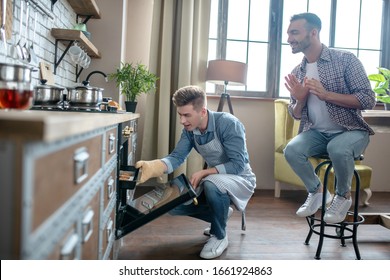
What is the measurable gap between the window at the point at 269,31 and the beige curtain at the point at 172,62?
0.31m

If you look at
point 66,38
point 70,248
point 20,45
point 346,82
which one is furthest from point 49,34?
point 70,248

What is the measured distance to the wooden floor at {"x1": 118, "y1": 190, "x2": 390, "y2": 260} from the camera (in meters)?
2.11

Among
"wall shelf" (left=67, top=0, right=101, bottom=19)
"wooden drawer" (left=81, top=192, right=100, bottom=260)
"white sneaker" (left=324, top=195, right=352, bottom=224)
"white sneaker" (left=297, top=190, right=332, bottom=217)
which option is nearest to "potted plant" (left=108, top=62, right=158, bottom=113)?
"wall shelf" (left=67, top=0, right=101, bottom=19)

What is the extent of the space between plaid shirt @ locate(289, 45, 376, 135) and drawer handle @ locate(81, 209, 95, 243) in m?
1.54

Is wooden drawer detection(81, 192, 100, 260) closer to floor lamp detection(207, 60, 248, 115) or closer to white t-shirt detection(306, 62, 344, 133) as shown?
white t-shirt detection(306, 62, 344, 133)

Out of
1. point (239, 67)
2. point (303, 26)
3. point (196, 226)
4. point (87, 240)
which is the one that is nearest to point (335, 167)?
point (303, 26)

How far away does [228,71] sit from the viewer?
11.4 feet

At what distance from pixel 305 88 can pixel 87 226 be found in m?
1.54

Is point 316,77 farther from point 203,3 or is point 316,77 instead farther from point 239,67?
point 203,3

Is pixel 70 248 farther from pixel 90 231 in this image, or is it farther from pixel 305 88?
pixel 305 88

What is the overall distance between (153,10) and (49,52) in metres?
1.59

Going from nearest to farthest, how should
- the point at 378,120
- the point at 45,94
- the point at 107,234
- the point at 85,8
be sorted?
1. the point at 107,234
2. the point at 45,94
3. the point at 378,120
4. the point at 85,8

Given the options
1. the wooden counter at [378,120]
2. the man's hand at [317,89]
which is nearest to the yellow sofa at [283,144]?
the wooden counter at [378,120]

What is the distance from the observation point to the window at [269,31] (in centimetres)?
402
